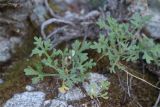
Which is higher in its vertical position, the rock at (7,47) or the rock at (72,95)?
the rock at (7,47)

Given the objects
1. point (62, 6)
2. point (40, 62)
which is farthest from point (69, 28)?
point (40, 62)

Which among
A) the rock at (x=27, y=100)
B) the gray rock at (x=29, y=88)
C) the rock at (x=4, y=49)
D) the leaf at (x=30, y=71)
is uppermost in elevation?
the rock at (x=4, y=49)

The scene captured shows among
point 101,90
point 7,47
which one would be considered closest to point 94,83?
point 101,90

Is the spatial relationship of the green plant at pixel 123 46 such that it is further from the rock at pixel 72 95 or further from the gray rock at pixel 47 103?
the gray rock at pixel 47 103

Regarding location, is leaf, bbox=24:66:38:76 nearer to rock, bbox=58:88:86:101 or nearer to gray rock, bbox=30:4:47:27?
rock, bbox=58:88:86:101

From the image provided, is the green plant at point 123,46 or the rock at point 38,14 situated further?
the rock at point 38,14

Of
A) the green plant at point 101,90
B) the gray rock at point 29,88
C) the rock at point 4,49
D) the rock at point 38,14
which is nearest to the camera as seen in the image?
the green plant at point 101,90

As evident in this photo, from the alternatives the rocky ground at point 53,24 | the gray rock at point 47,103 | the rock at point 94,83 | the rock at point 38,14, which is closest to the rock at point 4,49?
the rocky ground at point 53,24

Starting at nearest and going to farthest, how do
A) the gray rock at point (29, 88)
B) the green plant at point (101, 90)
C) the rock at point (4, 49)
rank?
the green plant at point (101, 90) < the gray rock at point (29, 88) < the rock at point (4, 49)
